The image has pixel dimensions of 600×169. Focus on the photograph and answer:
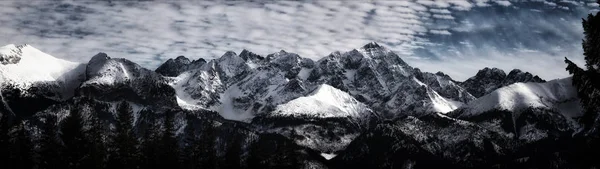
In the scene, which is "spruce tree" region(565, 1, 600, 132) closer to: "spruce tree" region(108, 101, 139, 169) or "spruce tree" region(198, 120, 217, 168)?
"spruce tree" region(108, 101, 139, 169)

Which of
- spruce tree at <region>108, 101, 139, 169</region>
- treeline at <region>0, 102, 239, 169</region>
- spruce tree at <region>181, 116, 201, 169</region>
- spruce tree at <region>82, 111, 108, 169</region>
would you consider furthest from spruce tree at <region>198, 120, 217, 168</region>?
spruce tree at <region>82, 111, 108, 169</region>

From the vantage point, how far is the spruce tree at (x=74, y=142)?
80000mm

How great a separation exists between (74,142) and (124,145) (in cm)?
1061

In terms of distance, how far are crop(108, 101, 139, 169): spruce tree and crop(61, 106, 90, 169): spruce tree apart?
759cm

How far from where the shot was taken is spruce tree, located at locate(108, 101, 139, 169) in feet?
291

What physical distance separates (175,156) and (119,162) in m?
22.1

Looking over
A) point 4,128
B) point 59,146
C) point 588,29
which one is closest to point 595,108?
point 588,29

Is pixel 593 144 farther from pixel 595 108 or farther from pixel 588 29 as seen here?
pixel 588 29

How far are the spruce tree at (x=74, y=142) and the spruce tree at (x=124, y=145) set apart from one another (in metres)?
7.59

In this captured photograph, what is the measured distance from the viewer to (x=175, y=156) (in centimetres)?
10981

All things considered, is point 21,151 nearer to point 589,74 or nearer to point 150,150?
point 150,150

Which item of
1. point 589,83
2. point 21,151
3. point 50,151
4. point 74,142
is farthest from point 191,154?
point 589,83

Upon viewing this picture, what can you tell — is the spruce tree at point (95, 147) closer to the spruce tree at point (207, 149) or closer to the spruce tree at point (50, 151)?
the spruce tree at point (50, 151)

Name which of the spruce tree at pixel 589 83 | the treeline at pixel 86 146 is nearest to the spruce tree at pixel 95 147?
the treeline at pixel 86 146
